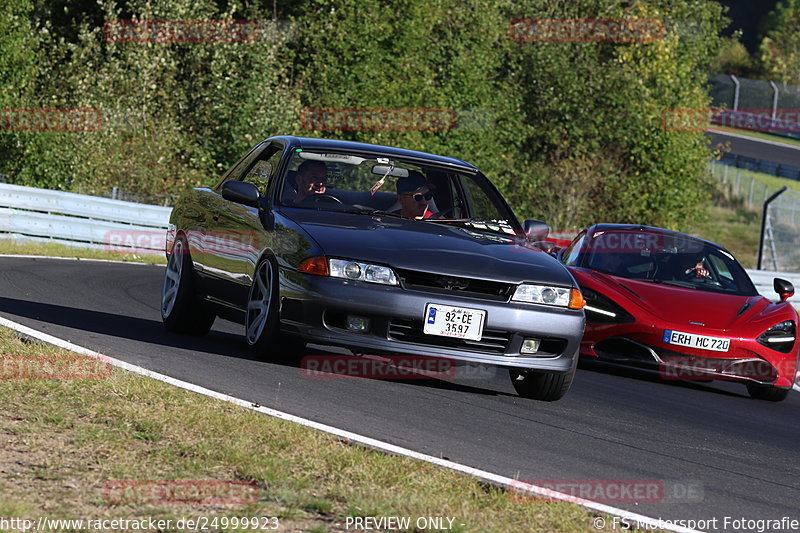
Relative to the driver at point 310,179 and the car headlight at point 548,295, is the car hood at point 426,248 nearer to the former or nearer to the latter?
the car headlight at point 548,295

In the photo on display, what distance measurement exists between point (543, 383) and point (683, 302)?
3053mm

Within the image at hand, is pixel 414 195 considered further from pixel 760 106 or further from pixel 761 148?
pixel 760 106

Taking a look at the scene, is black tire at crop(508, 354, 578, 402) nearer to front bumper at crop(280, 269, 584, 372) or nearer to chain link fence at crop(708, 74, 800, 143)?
front bumper at crop(280, 269, 584, 372)

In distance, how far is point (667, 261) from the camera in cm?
1189

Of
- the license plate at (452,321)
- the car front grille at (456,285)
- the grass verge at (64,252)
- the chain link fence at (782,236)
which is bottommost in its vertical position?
the chain link fence at (782,236)

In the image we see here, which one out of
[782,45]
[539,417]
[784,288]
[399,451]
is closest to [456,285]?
[539,417]

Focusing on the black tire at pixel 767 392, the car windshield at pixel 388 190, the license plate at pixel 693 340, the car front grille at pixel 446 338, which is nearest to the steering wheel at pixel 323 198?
the car windshield at pixel 388 190

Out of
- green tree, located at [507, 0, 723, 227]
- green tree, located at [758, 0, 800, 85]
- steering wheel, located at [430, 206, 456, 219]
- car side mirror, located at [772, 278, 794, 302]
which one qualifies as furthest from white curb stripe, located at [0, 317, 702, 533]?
green tree, located at [758, 0, 800, 85]

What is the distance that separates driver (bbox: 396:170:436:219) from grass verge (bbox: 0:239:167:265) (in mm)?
10073

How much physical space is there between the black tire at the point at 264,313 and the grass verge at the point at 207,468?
4.86 feet

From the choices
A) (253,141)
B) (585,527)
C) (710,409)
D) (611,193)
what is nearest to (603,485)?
(585,527)

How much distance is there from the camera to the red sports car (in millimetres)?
10289

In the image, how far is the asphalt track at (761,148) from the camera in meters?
58.0

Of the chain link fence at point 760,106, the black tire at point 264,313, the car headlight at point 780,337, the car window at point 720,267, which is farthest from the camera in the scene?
the chain link fence at point 760,106
